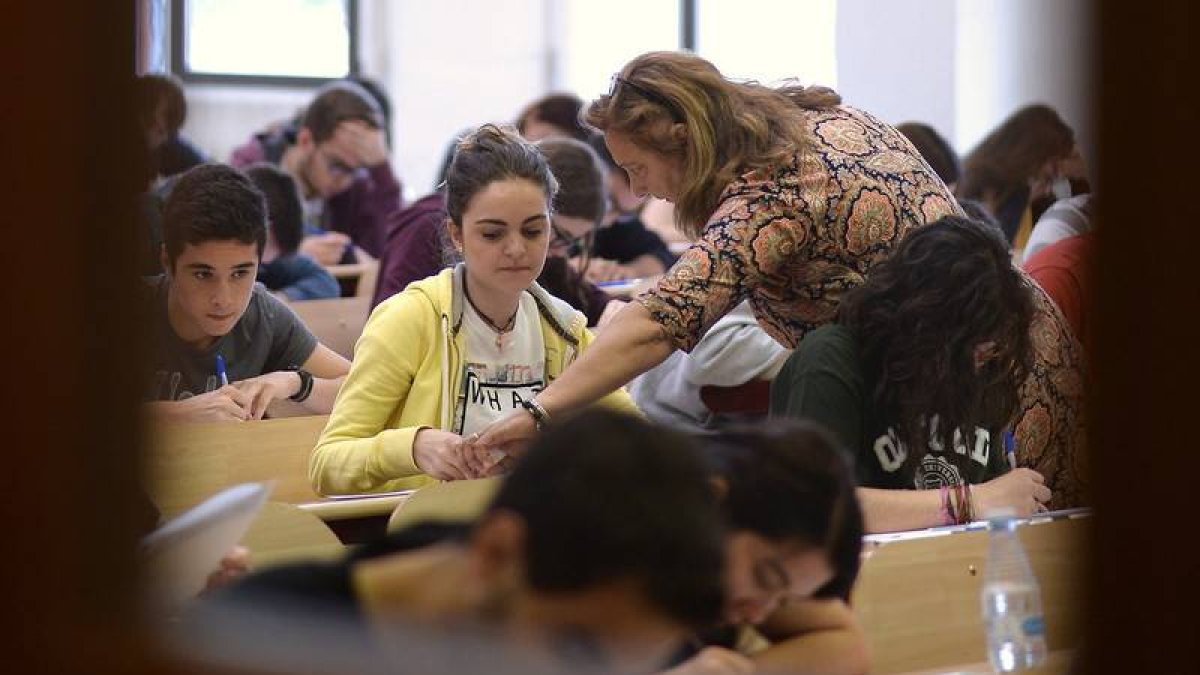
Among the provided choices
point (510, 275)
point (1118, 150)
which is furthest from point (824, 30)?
point (1118, 150)

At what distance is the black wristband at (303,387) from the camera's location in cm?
272

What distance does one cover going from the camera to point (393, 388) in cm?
242

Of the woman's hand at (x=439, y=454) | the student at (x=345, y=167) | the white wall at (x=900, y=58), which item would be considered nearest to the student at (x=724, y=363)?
the woman's hand at (x=439, y=454)

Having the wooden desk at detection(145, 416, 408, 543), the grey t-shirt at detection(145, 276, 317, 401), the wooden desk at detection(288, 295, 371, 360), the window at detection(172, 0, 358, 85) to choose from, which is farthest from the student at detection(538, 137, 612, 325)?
the window at detection(172, 0, 358, 85)

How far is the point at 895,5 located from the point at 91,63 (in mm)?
5165

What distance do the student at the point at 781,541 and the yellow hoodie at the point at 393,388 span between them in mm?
1021

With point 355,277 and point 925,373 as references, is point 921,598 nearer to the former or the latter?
point 925,373

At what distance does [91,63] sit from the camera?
58cm

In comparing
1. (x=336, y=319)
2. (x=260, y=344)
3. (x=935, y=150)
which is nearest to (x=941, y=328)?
(x=260, y=344)

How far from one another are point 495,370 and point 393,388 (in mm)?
152

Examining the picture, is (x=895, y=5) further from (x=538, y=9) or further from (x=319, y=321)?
(x=538, y=9)

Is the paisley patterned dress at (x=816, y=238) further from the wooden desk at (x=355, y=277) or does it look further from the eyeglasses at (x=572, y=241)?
the wooden desk at (x=355, y=277)

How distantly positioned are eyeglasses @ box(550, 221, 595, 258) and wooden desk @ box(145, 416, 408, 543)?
40.7 inches

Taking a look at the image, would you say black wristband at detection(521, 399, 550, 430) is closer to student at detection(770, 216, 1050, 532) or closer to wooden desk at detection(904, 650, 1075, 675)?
student at detection(770, 216, 1050, 532)
